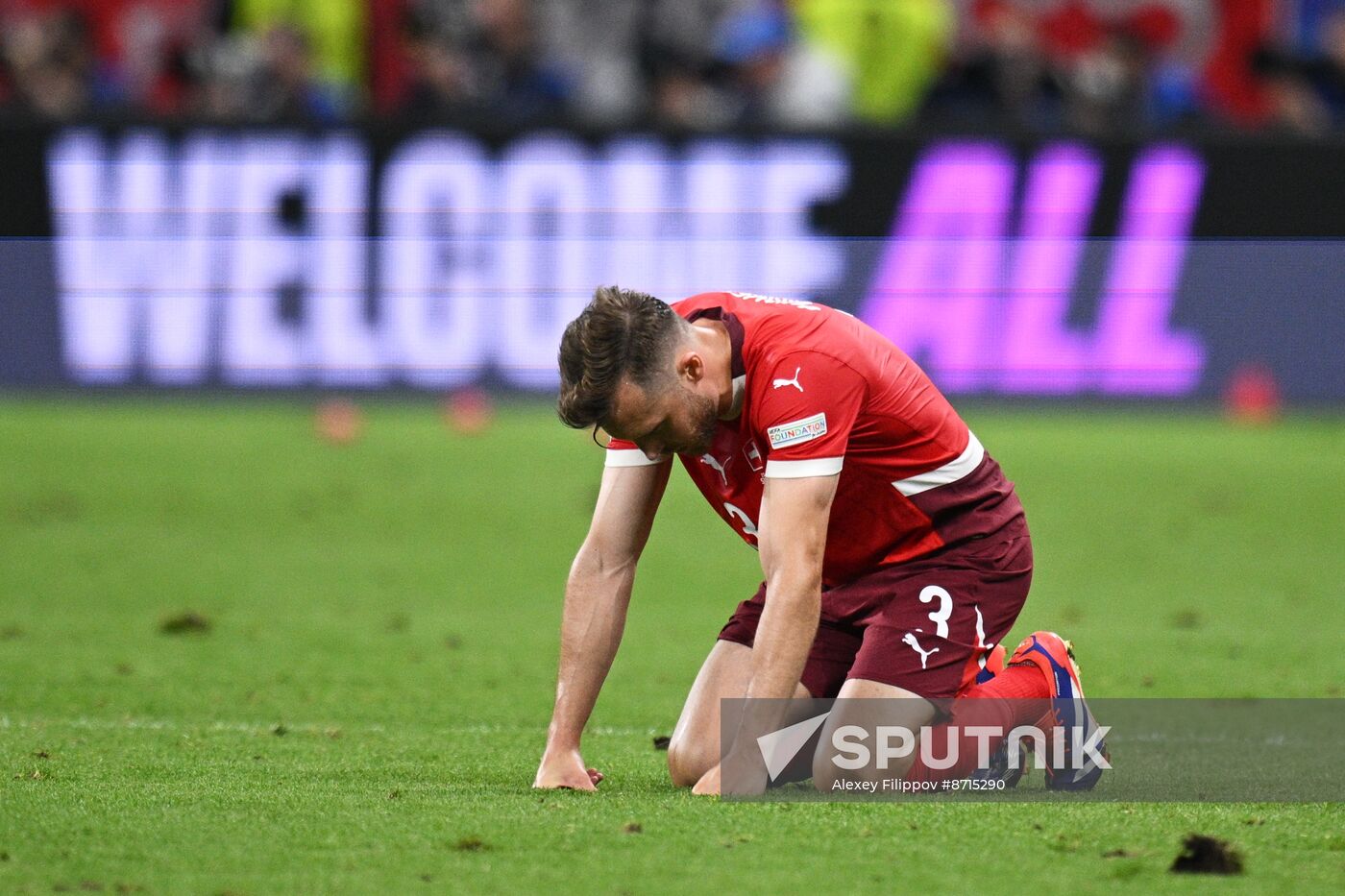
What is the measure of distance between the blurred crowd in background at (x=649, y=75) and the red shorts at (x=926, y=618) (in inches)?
333

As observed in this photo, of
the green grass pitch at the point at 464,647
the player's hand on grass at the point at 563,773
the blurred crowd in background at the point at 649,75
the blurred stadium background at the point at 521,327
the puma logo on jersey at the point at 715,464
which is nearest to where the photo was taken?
the green grass pitch at the point at 464,647

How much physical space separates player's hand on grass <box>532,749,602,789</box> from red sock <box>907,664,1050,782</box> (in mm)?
842

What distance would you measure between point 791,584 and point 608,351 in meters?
0.69

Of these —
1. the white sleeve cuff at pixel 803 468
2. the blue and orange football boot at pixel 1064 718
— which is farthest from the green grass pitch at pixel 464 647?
the white sleeve cuff at pixel 803 468

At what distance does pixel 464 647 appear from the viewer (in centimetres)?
796

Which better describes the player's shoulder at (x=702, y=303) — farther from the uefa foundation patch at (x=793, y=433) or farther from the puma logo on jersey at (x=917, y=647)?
the puma logo on jersey at (x=917, y=647)

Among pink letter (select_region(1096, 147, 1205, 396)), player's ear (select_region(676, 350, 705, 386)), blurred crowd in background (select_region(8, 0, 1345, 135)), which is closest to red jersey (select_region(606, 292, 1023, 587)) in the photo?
player's ear (select_region(676, 350, 705, 386))

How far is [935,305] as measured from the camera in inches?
523

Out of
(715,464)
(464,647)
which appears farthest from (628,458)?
(464,647)

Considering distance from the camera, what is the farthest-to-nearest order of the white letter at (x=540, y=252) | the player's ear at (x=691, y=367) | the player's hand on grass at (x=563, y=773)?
the white letter at (x=540, y=252) < the player's hand on grass at (x=563, y=773) < the player's ear at (x=691, y=367)

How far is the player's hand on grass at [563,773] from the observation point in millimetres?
4953

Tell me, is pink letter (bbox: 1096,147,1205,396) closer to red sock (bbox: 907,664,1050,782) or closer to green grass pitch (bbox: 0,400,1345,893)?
green grass pitch (bbox: 0,400,1345,893)

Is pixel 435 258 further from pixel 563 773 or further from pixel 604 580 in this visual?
pixel 563 773

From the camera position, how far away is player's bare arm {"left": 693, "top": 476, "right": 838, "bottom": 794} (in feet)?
15.1
